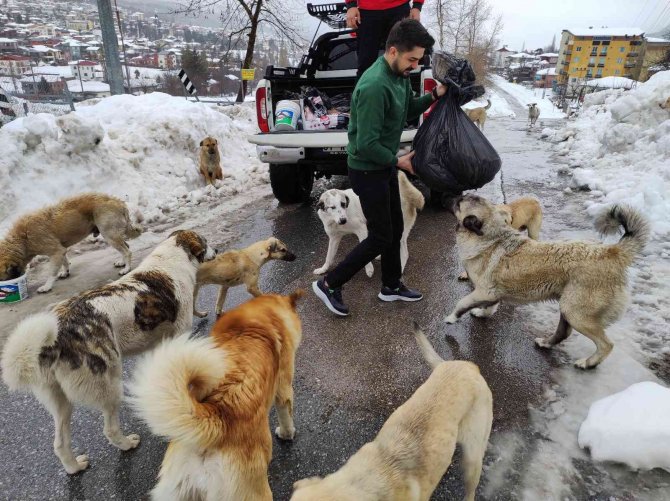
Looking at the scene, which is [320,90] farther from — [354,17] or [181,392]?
[181,392]

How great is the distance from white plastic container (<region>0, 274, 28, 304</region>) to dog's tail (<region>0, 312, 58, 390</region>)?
2.76 meters

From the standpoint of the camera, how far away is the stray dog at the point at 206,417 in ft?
4.71

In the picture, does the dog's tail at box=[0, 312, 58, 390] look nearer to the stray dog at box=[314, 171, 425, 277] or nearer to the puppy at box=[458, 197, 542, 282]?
the stray dog at box=[314, 171, 425, 277]

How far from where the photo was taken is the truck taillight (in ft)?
20.8

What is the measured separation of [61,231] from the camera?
457cm

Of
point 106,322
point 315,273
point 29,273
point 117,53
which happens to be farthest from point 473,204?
point 117,53

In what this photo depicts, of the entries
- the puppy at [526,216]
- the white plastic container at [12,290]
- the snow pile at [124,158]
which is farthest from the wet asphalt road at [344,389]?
the snow pile at [124,158]

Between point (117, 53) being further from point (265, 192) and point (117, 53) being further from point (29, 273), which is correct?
point (29, 273)

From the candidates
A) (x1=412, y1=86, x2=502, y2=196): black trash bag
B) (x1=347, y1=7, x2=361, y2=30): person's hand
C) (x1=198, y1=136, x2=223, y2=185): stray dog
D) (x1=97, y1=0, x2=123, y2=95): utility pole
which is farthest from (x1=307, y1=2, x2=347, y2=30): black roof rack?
(x1=97, y1=0, x2=123, y2=95): utility pole

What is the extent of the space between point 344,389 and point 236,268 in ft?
5.56

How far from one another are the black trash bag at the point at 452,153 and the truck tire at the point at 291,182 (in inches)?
140

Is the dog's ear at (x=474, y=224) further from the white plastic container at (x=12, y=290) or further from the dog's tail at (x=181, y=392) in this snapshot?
the white plastic container at (x=12, y=290)

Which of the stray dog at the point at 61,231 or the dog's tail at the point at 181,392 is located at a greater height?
the dog's tail at the point at 181,392

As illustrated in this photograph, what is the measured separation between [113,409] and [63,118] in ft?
21.6
